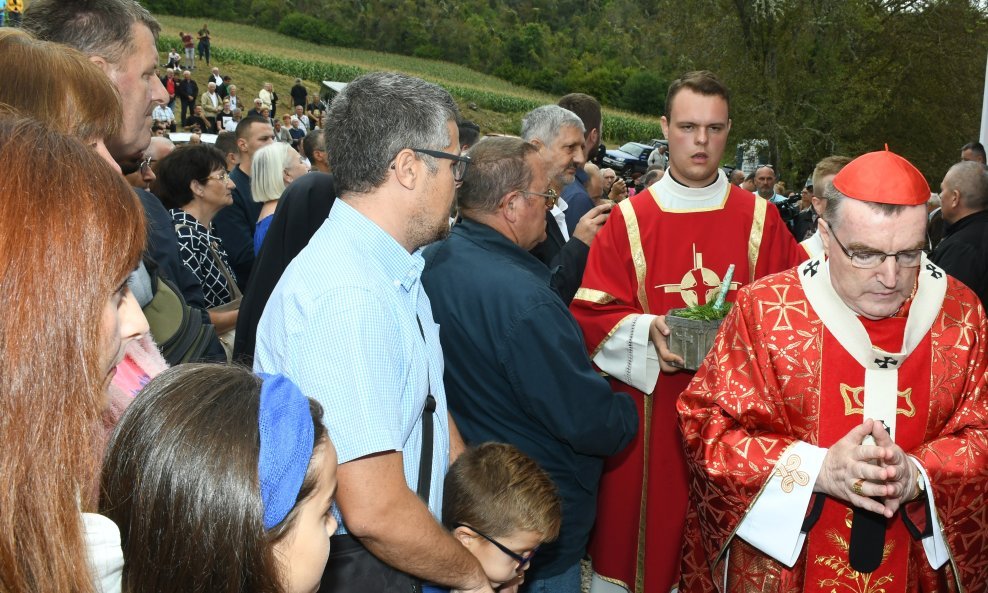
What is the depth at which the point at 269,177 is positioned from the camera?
5.51 m

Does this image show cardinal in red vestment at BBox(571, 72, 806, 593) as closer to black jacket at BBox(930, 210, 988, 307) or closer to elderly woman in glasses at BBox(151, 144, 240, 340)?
elderly woman in glasses at BBox(151, 144, 240, 340)

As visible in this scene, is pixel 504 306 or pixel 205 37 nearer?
pixel 504 306

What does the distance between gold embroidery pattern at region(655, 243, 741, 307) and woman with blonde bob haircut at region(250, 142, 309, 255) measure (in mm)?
2604

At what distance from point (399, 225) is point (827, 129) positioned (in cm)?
2927

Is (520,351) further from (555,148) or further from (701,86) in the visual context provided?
(555,148)

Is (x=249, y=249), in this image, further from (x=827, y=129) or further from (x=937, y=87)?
(x=937, y=87)

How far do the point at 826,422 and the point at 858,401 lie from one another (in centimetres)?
11

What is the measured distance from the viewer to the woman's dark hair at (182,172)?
15.9 ft

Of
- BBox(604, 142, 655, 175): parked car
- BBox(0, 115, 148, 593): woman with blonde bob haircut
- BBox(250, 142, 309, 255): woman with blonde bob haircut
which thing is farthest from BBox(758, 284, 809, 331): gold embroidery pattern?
BBox(604, 142, 655, 175): parked car

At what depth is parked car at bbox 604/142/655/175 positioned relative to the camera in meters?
30.9

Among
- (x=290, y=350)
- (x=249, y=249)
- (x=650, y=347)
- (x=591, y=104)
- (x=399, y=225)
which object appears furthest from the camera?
(x=591, y=104)

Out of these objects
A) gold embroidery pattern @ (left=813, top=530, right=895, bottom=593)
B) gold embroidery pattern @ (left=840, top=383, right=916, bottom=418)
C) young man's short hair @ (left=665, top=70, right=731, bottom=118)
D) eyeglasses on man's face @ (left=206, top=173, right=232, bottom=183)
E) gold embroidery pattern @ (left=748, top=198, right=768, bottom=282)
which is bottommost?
gold embroidery pattern @ (left=813, top=530, right=895, bottom=593)

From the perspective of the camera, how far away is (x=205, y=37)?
142ft

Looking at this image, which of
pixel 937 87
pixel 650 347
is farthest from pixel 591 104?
pixel 937 87
